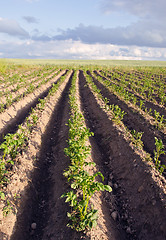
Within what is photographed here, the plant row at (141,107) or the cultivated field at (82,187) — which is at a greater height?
the plant row at (141,107)

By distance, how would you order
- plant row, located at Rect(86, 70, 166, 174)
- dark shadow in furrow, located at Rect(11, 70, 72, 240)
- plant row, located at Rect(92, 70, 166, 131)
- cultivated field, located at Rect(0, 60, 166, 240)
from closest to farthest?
cultivated field, located at Rect(0, 60, 166, 240), dark shadow in furrow, located at Rect(11, 70, 72, 240), plant row, located at Rect(86, 70, 166, 174), plant row, located at Rect(92, 70, 166, 131)

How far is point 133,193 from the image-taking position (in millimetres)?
5375

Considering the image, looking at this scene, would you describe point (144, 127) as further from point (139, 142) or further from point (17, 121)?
point (17, 121)

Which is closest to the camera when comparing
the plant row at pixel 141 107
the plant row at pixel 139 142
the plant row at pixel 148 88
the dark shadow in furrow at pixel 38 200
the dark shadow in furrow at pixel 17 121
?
the dark shadow in furrow at pixel 38 200

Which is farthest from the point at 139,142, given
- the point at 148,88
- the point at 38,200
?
the point at 148,88

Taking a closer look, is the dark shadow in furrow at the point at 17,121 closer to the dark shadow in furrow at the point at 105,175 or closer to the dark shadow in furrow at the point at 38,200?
the dark shadow in furrow at the point at 38,200

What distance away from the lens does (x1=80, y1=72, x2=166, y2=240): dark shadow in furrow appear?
437cm

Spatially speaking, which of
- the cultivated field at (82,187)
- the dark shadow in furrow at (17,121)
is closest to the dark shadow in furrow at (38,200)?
the cultivated field at (82,187)

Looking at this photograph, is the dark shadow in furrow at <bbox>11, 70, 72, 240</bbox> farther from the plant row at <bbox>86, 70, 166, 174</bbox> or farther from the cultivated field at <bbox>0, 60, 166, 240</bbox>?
the plant row at <bbox>86, 70, 166, 174</bbox>


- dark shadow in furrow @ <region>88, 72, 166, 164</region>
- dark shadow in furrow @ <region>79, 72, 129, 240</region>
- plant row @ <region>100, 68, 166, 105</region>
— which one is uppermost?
plant row @ <region>100, 68, 166, 105</region>

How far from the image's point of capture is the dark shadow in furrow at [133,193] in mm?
4371

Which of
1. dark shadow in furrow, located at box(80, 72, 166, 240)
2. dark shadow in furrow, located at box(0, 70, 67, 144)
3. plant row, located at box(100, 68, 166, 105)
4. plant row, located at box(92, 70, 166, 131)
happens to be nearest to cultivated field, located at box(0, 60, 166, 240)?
dark shadow in furrow, located at box(80, 72, 166, 240)

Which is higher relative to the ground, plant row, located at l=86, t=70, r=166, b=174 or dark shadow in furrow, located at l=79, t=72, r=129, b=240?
plant row, located at l=86, t=70, r=166, b=174

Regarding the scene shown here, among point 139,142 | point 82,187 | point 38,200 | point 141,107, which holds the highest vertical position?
point 82,187
